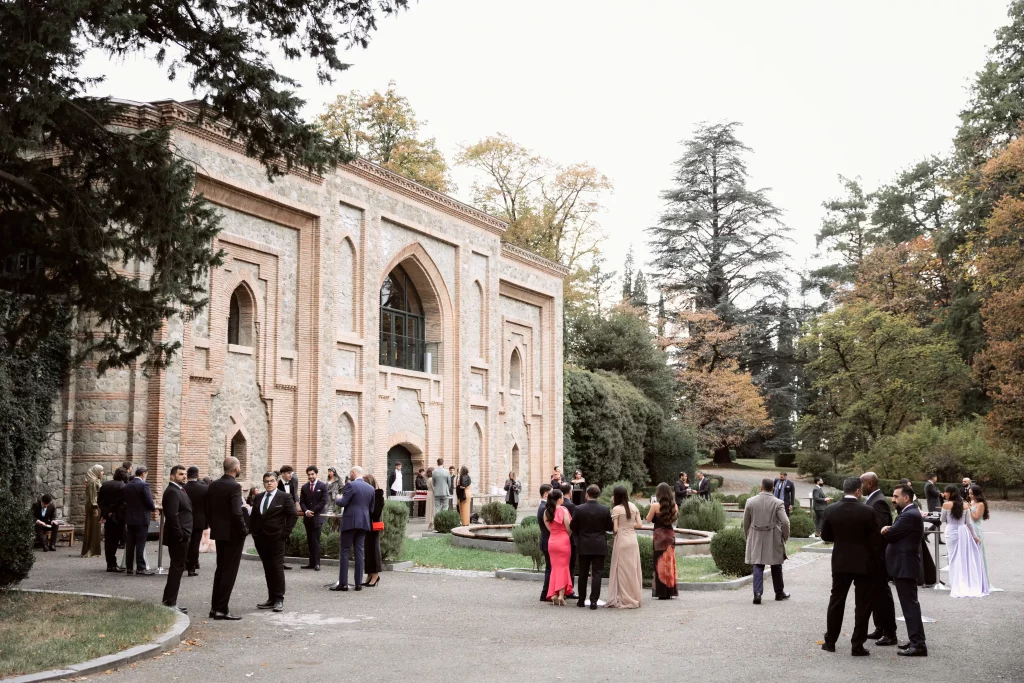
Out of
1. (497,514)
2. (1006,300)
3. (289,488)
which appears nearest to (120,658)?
(289,488)

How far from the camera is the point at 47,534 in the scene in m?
18.6

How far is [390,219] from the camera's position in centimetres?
2927

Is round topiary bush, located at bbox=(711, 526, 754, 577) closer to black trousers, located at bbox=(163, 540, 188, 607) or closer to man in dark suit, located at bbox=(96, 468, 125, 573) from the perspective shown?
black trousers, located at bbox=(163, 540, 188, 607)

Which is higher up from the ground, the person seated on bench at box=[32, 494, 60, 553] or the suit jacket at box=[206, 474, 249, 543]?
the suit jacket at box=[206, 474, 249, 543]

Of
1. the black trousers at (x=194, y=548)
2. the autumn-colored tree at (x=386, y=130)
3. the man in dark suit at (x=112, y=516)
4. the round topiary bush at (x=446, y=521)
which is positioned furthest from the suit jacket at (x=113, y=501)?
the autumn-colored tree at (x=386, y=130)

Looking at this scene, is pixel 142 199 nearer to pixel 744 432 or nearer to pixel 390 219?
pixel 390 219

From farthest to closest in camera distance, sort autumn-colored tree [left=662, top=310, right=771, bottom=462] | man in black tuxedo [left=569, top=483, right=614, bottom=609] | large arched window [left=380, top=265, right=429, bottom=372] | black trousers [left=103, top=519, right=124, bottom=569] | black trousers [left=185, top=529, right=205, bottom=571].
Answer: autumn-colored tree [left=662, top=310, right=771, bottom=462] < large arched window [left=380, top=265, right=429, bottom=372] < black trousers [left=103, top=519, right=124, bottom=569] < black trousers [left=185, top=529, right=205, bottom=571] < man in black tuxedo [left=569, top=483, right=614, bottom=609]

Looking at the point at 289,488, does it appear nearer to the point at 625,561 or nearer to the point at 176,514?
the point at 176,514

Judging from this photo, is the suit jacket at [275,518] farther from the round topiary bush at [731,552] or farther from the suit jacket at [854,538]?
the round topiary bush at [731,552]

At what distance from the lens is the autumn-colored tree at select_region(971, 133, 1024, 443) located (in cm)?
3684

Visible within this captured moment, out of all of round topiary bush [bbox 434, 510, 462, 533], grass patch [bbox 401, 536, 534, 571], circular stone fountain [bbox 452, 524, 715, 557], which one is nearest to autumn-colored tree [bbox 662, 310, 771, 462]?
round topiary bush [bbox 434, 510, 462, 533]

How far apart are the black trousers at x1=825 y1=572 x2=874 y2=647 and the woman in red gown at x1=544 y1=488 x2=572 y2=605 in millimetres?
4045

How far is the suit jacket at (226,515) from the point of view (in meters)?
11.1

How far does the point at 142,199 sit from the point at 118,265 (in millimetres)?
9507
